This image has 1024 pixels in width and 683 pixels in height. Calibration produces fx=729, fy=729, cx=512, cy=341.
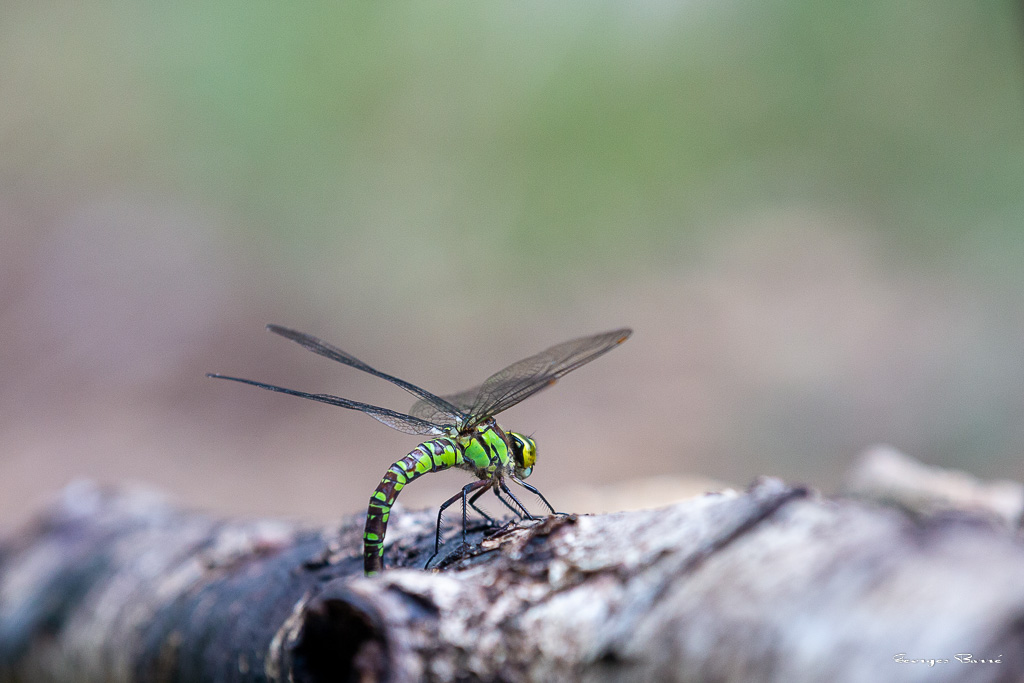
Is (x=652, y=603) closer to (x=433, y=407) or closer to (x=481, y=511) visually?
(x=481, y=511)

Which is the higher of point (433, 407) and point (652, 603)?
point (433, 407)

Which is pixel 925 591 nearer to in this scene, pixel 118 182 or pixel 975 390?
pixel 975 390

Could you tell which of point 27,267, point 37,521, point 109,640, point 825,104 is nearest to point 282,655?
point 109,640

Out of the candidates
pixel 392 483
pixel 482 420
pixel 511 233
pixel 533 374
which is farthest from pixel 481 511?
pixel 511 233

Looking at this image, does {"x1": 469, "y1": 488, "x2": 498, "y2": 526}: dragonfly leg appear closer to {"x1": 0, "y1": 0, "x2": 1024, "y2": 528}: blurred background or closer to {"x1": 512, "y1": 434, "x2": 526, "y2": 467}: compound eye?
{"x1": 512, "y1": 434, "x2": 526, "y2": 467}: compound eye

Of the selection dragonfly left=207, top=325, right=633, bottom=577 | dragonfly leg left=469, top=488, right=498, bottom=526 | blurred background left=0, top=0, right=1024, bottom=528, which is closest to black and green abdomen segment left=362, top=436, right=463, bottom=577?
dragonfly left=207, top=325, right=633, bottom=577

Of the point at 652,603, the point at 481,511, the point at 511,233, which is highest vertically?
the point at 511,233

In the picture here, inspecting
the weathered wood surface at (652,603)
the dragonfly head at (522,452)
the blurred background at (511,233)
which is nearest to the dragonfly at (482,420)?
the dragonfly head at (522,452)
